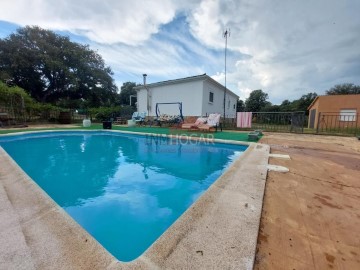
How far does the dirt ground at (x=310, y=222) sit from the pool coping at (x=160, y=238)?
137 mm

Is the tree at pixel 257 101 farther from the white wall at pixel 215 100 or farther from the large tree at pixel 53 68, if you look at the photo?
the large tree at pixel 53 68

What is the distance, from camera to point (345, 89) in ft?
104

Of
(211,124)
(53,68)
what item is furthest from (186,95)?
(53,68)

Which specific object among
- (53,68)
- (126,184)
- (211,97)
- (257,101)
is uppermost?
(53,68)

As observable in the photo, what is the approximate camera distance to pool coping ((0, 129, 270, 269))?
1162 mm

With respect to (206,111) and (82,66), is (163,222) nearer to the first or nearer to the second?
(206,111)

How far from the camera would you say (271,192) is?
2.37m

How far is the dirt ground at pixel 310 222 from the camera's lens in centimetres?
126

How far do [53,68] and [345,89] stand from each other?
4522 cm

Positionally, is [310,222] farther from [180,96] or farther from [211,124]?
[180,96]

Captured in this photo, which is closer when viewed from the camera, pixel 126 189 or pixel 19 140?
pixel 126 189

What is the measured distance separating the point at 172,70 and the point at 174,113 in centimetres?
416

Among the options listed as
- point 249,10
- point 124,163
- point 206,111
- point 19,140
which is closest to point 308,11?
point 249,10

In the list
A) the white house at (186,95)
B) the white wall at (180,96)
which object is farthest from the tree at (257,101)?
the white wall at (180,96)
